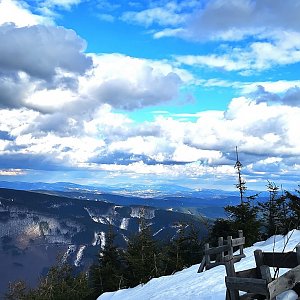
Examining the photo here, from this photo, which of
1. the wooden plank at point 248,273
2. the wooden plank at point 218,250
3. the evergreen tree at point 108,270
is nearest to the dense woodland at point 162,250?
the evergreen tree at point 108,270

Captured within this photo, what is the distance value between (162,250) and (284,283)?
119 ft

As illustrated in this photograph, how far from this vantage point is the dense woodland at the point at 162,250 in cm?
3409

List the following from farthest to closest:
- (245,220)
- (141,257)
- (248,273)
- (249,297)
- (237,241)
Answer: (141,257)
(245,220)
(237,241)
(248,273)
(249,297)

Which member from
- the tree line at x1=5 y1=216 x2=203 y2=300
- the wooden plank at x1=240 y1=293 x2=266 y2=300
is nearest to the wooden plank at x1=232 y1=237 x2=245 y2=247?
the wooden plank at x1=240 y1=293 x2=266 y2=300

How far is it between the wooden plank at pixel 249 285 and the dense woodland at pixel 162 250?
2354 centimetres

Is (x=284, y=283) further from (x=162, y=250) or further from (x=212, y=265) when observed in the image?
(x=162, y=250)

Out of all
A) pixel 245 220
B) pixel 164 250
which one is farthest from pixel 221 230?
pixel 164 250

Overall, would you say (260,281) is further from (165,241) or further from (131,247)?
(165,241)

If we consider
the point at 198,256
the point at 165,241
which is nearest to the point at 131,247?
the point at 198,256

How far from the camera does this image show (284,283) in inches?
290

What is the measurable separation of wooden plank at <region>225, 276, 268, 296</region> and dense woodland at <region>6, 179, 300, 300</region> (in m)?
23.5

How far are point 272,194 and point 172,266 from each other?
474 inches

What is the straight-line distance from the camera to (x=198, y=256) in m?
42.8

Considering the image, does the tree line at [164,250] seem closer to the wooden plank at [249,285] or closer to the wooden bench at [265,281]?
the wooden bench at [265,281]
